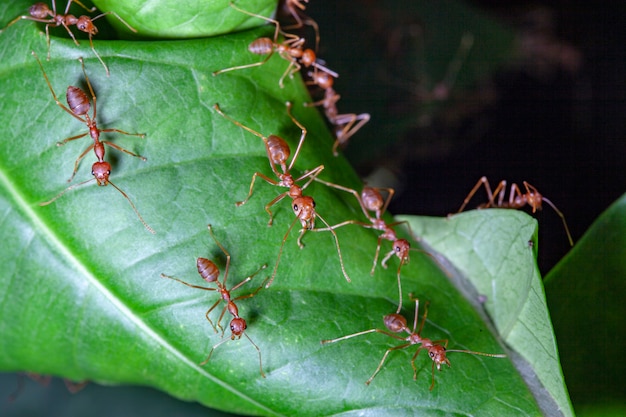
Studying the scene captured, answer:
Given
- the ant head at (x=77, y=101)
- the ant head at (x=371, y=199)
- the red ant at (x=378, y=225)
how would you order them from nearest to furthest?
the ant head at (x=77, y=101), the red ant at (x=378, y=225), the ant head at (x=371, y=199)

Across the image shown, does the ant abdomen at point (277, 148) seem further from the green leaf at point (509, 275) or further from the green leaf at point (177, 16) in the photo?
the green leaf at point (509, 275)

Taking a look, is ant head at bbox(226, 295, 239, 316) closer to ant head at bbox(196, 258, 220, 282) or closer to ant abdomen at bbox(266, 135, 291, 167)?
ant head at bbox(196, 258, 220, 282)

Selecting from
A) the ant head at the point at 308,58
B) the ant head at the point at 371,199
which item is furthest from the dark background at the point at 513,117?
the ant head at the point at 371,199

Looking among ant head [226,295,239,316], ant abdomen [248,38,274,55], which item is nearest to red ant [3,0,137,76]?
ant abdomen [248,38,274,55]

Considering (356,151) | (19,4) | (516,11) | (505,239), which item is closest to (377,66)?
(356,151)

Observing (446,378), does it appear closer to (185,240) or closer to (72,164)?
(185,240)

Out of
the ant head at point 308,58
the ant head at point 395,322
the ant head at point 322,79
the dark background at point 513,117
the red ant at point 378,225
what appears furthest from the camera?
the dark background at point 513,117

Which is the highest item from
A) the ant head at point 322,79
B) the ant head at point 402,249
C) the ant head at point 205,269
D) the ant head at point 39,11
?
the ant head at point 39,11
